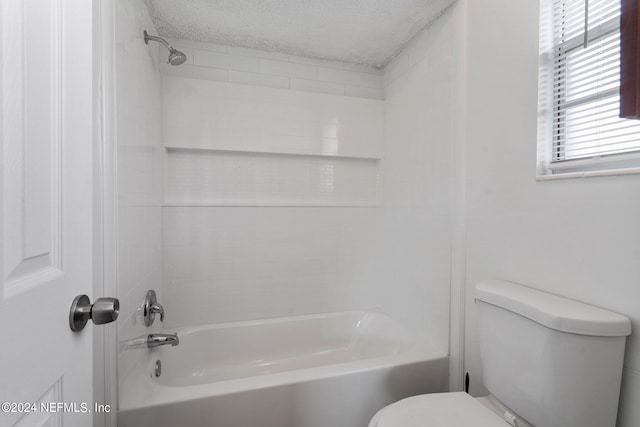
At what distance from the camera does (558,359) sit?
0.88 m

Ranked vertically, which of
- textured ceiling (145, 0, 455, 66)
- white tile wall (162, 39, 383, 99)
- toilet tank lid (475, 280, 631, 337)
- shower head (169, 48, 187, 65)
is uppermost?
textured ceiling (145, 0, 455, 66)

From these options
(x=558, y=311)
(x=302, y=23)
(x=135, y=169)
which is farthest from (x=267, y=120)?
(x=558, y=311)

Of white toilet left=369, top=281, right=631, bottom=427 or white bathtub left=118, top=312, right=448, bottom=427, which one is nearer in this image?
white toilet left=369, top=281, right=631, bottom=427

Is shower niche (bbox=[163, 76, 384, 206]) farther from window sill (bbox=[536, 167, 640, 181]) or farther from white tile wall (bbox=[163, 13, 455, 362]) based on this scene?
window sill (bbox=[536, 167, 640, 181])

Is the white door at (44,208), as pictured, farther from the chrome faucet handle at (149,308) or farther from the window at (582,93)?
the window at (582,93)

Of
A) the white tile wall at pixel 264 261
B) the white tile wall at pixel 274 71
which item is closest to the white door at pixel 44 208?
the white tile wall at pixel 264 261

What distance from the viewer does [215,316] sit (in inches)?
79.7

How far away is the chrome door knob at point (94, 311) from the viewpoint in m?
0.59

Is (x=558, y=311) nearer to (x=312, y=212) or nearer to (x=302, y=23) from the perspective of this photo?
(x=312, y=212)

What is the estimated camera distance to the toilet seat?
0.99 meters

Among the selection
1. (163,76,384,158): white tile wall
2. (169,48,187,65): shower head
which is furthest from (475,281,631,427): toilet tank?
(169,48,187,65): shower head

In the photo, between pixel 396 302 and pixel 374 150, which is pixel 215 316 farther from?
pixel 374 150

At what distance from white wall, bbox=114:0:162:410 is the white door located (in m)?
0.60

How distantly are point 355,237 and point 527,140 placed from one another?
1340mm
